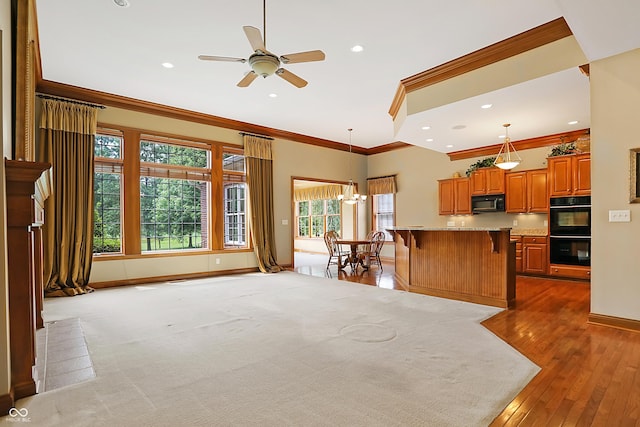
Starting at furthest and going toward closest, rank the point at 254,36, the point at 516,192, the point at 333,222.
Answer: the point at 333,222 < the point at 516,192 < the point at 254,36

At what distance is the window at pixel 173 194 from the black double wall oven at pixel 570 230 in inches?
274

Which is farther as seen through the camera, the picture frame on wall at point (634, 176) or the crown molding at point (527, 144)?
the crown molding at point (527, 144)

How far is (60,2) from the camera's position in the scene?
3.37 metres

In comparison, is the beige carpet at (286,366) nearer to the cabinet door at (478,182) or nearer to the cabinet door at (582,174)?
the cabinet door at (582,174)

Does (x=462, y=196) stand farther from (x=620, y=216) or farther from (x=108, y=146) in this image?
(x=108, y=146)

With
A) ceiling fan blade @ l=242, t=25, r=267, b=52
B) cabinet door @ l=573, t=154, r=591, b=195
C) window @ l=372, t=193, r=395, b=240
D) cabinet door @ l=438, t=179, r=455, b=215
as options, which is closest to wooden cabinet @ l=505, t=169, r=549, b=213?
cabinet door @ l=573, t=154, r=591, b=195

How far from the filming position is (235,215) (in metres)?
7.61

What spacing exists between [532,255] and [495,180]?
177 centimetres

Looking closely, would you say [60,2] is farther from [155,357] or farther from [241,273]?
Answer: [241,273]

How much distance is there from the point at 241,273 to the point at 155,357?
15.1ft

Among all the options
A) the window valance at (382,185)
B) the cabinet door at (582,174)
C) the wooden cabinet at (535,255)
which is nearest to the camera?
the cabinet door at (582,174)

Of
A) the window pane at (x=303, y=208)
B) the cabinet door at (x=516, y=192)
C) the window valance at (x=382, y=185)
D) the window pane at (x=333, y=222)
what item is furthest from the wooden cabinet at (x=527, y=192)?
the window pane at (x=303, y=208)

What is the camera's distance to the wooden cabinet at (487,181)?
7.51 meters

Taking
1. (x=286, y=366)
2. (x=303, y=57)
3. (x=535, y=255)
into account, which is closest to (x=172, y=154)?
(x=303, y=57)
